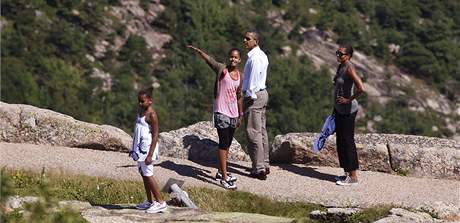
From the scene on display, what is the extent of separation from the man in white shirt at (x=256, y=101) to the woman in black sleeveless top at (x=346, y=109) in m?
1.10

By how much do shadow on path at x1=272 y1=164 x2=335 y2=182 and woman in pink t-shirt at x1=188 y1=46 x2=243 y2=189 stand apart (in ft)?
6.02

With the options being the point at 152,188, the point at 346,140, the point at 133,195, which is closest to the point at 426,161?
the point at 346,140

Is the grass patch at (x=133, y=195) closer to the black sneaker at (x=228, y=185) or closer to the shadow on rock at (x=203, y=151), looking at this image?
the black sneaker at (x=228, y=185)

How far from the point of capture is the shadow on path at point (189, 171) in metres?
14.8

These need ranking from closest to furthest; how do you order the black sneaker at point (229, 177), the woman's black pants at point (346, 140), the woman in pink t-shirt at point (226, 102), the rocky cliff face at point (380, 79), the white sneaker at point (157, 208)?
the white sneaker at point (157, 208) → the woman in pink t-shirt at point (226, 102) → the black sneaker at point (229, 177) → the woman's black pants at point (346, 140) → the rocky cliff face at point (380, 79)

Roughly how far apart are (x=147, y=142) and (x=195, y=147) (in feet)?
15.1

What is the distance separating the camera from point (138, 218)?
11438 millimetres

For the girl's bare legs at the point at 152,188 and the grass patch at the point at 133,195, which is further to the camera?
the grass patch at the point at 133,195

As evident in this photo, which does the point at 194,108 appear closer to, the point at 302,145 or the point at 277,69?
the point at 277,69

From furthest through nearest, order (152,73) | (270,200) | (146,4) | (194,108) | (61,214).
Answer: (146,4), (152,73), (194,108), (270,200), (61,214)

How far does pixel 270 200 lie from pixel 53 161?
3.91 m

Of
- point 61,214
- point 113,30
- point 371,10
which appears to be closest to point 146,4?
point 113,30

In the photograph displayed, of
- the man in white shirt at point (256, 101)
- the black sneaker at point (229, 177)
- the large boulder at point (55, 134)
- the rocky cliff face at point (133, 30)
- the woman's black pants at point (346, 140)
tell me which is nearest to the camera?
the man in white shirt at point (256, 101)

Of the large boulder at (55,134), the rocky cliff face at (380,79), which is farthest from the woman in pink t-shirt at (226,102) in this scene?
the rocky cliff face at (380,79)
